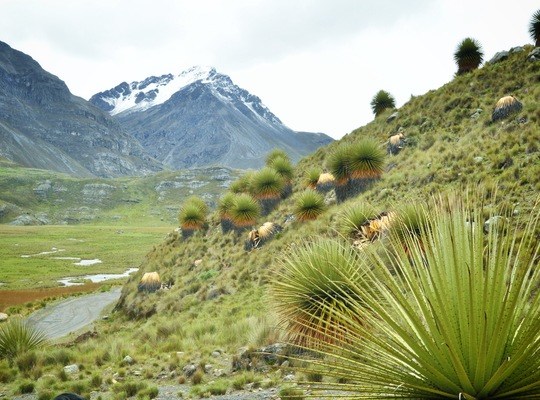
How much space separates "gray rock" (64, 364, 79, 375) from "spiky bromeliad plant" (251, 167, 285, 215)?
46.0ft

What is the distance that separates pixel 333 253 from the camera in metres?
6.72

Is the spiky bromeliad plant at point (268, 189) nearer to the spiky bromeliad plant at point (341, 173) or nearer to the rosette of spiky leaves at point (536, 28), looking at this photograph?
the spiky bromeliad plant at point (341, 173)

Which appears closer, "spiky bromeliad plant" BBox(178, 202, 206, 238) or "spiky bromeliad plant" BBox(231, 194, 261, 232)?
"spiky bromeliad plant" BBox(231, 194, 261, 232)

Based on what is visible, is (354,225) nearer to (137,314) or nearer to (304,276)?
(304,276)

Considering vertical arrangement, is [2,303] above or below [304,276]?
below

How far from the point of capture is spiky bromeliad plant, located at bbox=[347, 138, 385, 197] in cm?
1795

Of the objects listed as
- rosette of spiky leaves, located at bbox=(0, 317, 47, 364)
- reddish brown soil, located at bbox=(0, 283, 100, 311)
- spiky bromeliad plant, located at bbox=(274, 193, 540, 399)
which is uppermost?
spiky bromeliad plant, located at bbox=(274, 193, 540, 399)

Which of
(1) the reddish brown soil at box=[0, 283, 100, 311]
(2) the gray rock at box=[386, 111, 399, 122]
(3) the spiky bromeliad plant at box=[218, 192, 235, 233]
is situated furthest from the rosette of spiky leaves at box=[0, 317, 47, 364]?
(2) the gray rock at box=[386, 111, 399, 122]

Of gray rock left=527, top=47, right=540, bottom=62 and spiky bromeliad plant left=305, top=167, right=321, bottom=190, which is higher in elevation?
gray rock left=527, top=47, right=540, bottom=62

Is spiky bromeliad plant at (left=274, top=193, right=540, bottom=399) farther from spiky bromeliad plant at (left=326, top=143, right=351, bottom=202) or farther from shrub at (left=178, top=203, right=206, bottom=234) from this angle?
shrub at (left=178, top=203, right=206, bottom=234)

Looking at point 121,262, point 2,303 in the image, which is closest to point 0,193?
point 121,262

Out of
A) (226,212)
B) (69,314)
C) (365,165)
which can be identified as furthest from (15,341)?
(69,314)

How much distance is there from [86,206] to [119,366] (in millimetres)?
180470

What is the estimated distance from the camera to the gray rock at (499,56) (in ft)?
73.9
